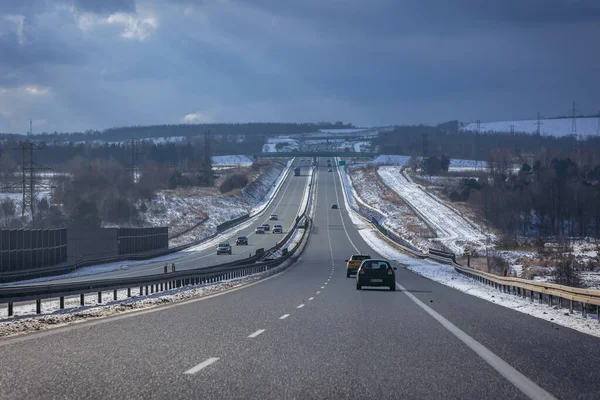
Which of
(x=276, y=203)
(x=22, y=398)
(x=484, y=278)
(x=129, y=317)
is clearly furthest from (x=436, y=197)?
(x=22, y=398)

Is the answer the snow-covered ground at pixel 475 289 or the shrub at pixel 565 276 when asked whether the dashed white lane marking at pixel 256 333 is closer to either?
the snow-covered ground at pixel 475 289

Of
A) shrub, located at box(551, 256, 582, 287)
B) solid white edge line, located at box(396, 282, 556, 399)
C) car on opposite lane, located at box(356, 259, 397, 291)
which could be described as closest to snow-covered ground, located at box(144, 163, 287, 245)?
shrub, located at box(551, 256, 582, 287)

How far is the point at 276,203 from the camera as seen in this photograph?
172875mm

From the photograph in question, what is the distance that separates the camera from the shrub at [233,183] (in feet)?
586

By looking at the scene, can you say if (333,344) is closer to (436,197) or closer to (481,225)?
(481,225)

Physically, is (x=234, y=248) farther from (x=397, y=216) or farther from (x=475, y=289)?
(x=475, y=289)

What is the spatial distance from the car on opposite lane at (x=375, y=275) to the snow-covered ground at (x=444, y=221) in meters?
60.1

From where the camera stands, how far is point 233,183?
183250 millimetres

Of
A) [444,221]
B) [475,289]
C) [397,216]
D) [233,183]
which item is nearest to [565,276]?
[475,289]

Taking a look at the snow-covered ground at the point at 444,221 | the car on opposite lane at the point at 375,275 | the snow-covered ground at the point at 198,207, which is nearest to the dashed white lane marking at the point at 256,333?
the car on opposite lane at the point at 375,275

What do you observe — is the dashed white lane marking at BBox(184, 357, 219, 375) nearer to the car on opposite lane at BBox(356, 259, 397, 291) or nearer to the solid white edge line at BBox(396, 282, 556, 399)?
the solid white edge line at BBox(396, 282, 556, 399)

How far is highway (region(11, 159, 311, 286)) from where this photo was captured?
5794 centimetres

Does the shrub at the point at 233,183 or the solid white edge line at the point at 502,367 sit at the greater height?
the shrub at the point at 233,183

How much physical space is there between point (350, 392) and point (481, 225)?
12550 centimetres
